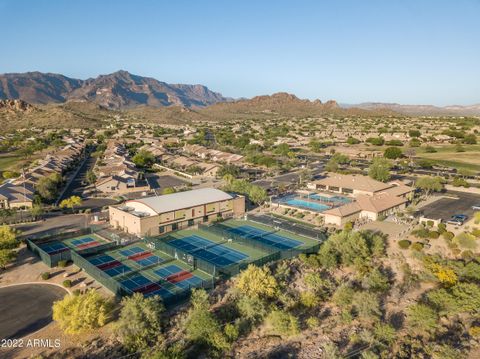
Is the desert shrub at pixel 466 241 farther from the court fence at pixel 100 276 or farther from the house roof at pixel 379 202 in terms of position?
the court fence at pixel 100 276

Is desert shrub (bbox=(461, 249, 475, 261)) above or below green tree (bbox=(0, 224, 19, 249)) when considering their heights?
below

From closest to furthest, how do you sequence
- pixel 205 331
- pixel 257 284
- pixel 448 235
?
pixel 205 331 → pixel 257 284 → pixel 448 235

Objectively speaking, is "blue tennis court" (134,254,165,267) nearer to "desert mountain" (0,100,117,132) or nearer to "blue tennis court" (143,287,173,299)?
"blue tennis court" (143,287,173,299)

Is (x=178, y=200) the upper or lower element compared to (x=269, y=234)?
upper

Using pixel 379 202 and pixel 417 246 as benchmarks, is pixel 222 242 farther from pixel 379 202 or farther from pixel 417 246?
pixel 379 202

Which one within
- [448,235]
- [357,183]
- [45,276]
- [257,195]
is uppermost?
[357,183]

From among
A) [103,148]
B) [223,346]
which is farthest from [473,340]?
[103,148]

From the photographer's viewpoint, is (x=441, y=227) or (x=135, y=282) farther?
(x=441, y=227)

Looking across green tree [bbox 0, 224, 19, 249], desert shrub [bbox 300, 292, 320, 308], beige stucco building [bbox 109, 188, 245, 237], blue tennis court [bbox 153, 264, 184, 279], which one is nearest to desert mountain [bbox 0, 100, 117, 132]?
beige stucco building [bbox 109, 188, 245, 237]

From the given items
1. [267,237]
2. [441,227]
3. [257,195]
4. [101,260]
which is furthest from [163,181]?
[441,227]
